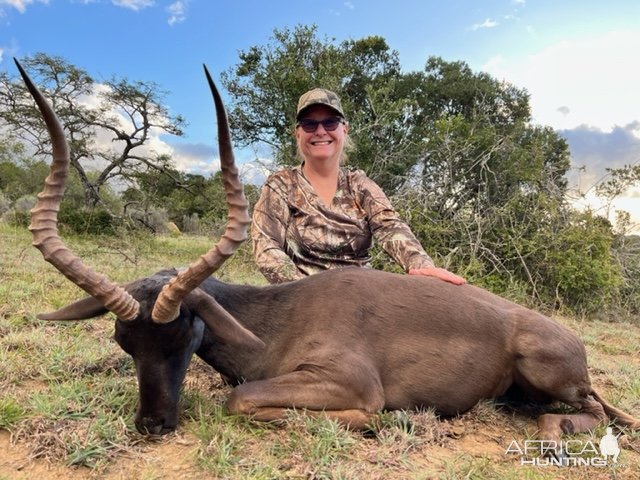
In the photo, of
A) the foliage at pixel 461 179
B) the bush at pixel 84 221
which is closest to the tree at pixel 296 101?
the foliage at pixel 461 179

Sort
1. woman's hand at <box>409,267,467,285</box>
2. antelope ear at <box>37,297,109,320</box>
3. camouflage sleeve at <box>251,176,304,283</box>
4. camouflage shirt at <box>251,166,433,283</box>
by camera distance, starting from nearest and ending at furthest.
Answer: antelope ear at <box>37,297,109,320</box>
woman's hand at <box>409,267,467,285</box>
camouflage sleeve at <box>251,176,304,283</box>
camouflage shirt at <box>251,166,433,283</box>

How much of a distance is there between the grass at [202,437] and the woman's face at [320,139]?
243 centimetres

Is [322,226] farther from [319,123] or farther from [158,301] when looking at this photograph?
[158,301]

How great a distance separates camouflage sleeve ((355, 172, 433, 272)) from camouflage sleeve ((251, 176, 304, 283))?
2.91 feet

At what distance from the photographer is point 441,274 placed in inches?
183

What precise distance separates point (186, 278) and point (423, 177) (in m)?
11.3

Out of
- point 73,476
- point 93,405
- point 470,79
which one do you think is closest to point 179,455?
point 73,476

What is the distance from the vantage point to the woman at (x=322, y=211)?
5574mm

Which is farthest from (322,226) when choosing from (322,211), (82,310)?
(82,310)

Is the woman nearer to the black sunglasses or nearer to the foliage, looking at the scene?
the black sunglasses

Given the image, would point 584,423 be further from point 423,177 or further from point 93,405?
point 423,177

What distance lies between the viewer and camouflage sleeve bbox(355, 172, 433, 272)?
17.6ft

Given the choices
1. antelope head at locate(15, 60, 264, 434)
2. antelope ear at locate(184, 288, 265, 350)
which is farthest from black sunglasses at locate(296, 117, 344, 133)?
antelope ear at locate(184, 288, 265, 350)

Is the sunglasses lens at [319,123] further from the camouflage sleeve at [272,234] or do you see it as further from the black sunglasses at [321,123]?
the camouflage sleeve at [272,234]
